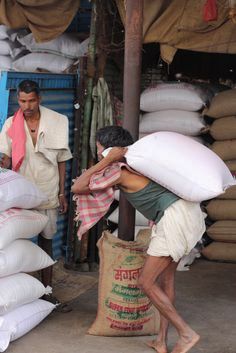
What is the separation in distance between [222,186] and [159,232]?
493 millimetres

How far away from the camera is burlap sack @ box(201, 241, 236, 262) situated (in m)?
6.73

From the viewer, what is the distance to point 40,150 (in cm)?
514

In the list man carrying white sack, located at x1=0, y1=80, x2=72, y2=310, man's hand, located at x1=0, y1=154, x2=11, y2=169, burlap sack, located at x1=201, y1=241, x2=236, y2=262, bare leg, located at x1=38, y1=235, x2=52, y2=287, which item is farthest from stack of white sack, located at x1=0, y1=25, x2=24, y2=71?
burlap sack, located at x1=201, y1=241, x2=236, y2=262

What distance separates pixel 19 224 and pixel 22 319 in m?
0.66

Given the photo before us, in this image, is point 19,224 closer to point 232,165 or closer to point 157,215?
point 157,215

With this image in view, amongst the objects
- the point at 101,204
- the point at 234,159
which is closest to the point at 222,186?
the point at 101,204

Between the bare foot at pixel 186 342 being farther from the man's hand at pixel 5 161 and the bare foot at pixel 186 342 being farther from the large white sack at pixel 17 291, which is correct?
the man's hand at pixel 5 161

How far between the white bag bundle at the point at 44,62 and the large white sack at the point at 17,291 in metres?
2.74

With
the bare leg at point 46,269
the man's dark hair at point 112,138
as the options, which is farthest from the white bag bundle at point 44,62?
the man's dark hair at point 112,138

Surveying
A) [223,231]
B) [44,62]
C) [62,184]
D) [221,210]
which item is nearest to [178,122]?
[221,210]

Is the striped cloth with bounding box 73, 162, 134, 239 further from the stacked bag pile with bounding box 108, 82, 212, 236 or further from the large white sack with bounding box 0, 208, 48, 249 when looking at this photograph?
the stacked bag pile with bounding box 108, 82, 212, 236

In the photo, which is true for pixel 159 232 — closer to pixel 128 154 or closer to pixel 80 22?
pixel 128 154

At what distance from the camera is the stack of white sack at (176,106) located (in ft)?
22.0

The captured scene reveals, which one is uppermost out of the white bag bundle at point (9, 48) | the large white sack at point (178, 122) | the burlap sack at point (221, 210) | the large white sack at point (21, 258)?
the white bag bundle at point (9, 48)
